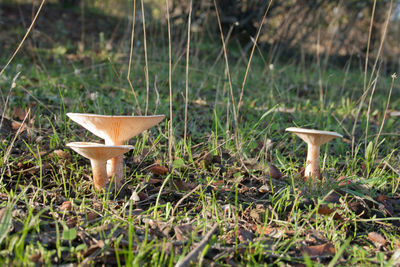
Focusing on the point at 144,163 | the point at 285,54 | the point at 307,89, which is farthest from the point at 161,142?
the point at 285,54

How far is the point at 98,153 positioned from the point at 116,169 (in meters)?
0.25

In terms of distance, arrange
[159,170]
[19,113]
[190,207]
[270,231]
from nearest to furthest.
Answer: [270,231] → [190,207] → [159,170] → [19,113]

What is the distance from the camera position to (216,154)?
2.43 metres

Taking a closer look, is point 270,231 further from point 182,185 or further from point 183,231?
point 182,185

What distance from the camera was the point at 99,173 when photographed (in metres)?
1.76

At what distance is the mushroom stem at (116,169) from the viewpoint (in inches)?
72.7

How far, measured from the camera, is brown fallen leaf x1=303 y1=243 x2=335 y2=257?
4.76 feet

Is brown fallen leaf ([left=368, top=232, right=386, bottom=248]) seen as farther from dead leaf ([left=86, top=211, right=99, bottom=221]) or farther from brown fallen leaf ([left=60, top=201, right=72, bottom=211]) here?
brown fallen leaf ([left=60, top=201, right=72, bottom=211])

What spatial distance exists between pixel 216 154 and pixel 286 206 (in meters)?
0.77

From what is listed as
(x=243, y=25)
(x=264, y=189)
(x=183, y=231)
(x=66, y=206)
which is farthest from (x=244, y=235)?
(x=243, y=25)

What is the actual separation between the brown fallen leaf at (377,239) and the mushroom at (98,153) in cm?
125

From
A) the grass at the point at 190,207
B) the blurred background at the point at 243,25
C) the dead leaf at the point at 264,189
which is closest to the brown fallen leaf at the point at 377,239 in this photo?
the grass at the point at 190,207

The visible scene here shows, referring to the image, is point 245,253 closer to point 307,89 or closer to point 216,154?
point 216,154

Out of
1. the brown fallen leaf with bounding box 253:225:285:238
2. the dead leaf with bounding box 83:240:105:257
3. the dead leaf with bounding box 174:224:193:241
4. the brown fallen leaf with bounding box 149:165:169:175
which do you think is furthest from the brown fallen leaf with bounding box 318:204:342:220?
the dead leaf with bounding box 83:240:105:257
